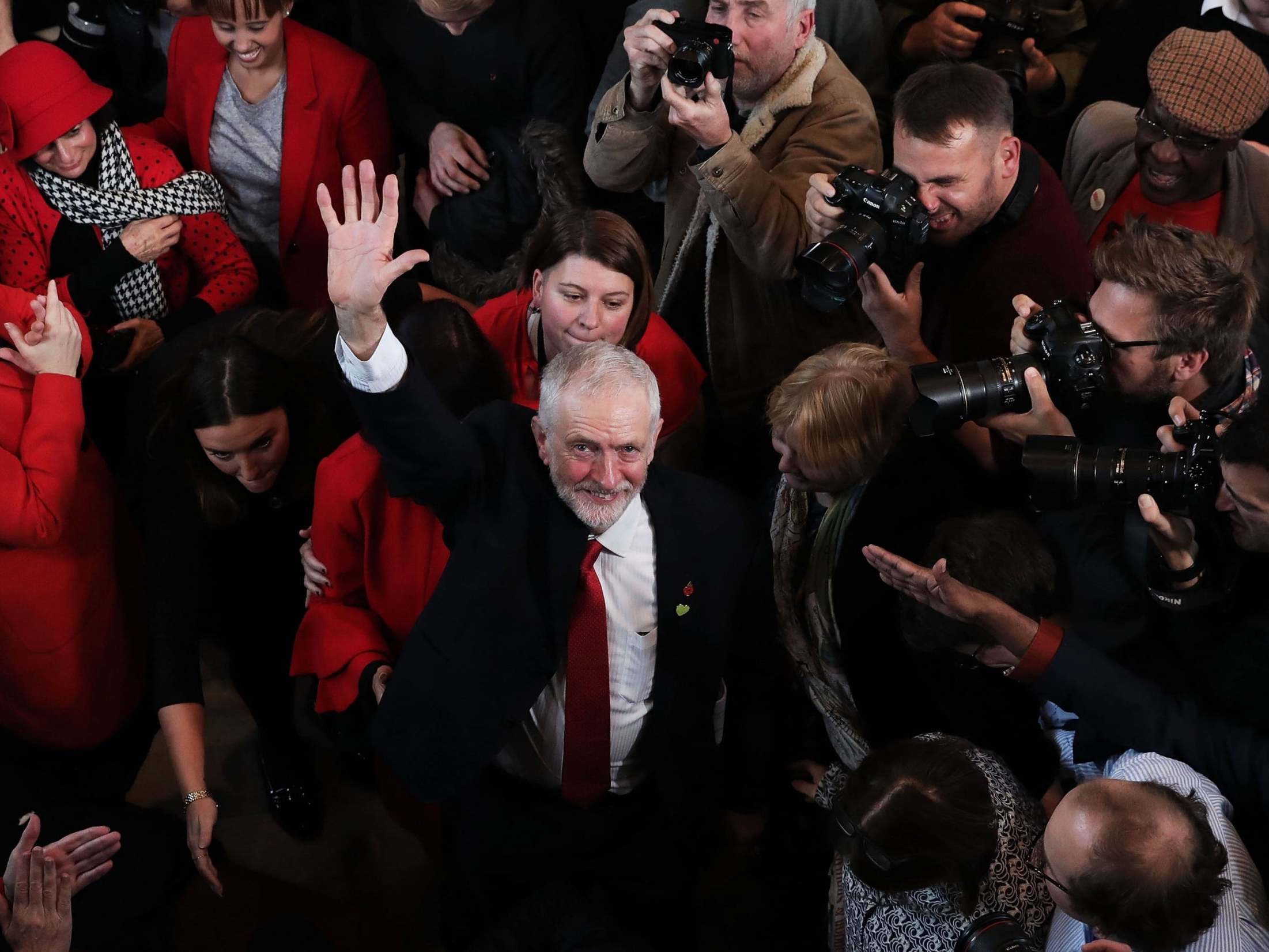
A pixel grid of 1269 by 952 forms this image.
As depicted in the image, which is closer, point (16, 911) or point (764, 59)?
point (16, 911)

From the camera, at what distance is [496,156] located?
9.77ft

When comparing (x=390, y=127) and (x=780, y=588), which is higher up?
(x=390, y=127)

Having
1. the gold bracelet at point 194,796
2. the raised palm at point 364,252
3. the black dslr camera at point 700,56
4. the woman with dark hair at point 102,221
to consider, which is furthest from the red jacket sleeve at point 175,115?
the gold bracelet at point 194,796

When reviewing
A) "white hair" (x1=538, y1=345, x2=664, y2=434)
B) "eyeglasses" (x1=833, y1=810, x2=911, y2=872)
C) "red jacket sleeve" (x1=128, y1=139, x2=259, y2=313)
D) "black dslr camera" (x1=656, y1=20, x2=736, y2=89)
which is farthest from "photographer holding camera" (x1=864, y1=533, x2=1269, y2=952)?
"red jacket sleeve" (x1=128, y1=139, x2=259, y2=313)

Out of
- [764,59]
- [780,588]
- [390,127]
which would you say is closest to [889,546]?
[780,588]

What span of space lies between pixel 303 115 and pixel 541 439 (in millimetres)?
1524

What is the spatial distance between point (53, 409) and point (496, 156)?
47.5 inches

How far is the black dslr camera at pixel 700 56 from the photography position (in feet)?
7.42

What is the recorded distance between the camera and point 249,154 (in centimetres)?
304

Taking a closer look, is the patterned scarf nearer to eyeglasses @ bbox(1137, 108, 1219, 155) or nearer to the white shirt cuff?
the white shirt cuff

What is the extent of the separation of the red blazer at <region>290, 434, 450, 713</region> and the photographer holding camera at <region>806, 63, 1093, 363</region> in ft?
3.06

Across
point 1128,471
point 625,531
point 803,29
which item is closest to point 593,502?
point 625,531

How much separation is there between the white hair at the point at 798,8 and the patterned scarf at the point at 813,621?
93cm

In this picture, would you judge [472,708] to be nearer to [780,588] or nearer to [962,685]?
[780,588]
